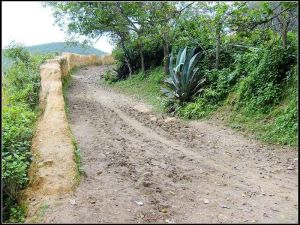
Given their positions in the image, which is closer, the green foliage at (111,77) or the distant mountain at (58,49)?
the distant mountain at (58,49)

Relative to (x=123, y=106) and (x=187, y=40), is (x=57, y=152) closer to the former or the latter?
(x=123, y=106)

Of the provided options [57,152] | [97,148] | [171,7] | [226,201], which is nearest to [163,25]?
[171,7]

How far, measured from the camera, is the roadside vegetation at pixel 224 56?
7145mm

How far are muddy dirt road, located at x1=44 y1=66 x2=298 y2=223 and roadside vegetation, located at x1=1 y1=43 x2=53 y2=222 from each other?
29.3 inches

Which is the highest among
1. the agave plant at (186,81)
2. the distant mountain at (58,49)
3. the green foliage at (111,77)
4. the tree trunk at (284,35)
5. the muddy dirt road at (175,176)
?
the tree trunk at (284,35)

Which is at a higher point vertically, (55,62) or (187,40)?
(187,40)

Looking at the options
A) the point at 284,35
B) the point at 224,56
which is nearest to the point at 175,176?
the point at 284,35

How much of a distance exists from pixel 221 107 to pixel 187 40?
3738 mm

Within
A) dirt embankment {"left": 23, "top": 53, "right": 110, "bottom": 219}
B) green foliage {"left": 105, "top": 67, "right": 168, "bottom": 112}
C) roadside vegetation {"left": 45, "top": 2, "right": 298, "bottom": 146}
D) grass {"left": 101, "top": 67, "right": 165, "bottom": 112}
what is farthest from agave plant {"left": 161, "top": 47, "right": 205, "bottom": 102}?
dirt embankment {"left": 23, "top": 53, "right": 110, "bottom": 219}

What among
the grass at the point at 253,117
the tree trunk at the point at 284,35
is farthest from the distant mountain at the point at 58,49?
the tree trunk at the point at 284,35

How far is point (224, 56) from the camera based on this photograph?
11.3m

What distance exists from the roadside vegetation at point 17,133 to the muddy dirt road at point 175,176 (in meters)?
0.74

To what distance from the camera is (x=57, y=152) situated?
5680mm

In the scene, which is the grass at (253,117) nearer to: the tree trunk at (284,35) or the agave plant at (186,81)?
the agave plant at (186,81)
